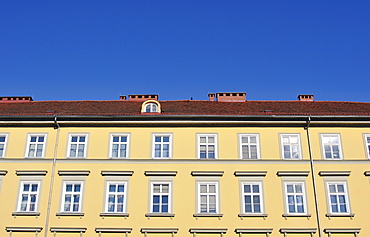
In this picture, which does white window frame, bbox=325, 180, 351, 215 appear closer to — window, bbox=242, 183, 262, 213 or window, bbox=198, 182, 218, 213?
window, bbox=242, 183, 262, 213

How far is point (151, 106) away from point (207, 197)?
22.2 ft

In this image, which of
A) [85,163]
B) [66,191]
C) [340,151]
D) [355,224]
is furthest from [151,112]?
[355,224]

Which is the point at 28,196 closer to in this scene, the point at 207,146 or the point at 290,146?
the point at 207,146

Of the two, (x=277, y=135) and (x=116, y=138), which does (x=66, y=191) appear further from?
(x=277, y=135)

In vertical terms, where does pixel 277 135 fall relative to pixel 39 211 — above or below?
above

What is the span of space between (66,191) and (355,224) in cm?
1590

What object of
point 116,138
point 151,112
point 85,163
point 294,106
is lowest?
point 85,163

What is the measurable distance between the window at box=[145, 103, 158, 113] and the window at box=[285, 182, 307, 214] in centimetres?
900

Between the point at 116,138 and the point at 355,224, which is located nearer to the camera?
the point at 355,224

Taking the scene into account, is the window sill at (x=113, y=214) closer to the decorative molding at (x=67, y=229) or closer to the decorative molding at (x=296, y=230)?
the decorative molding at (x=67, y=229)

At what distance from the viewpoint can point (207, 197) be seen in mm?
21688

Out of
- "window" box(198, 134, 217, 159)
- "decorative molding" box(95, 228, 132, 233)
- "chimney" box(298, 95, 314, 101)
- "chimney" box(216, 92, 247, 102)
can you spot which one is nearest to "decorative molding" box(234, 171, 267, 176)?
"window" box(198, 134, 217, 159)

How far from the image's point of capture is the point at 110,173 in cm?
2214

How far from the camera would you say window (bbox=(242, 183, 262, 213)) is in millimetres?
21422
